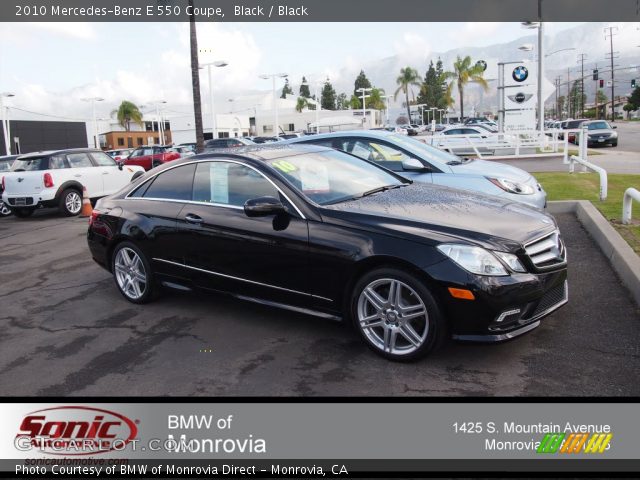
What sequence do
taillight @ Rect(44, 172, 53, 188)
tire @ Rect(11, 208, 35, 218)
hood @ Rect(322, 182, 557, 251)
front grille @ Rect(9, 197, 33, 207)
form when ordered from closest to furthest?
hood @ Rect(322, 182, 557, 251) < taillight @ Rect(44, 172, 53, 188) < front grille @ Rect(9, 197, 33, 207) < tire @ Rect(11, 208, 35, 218)

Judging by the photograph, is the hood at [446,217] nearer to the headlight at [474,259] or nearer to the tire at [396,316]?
the headlight at [474,259]

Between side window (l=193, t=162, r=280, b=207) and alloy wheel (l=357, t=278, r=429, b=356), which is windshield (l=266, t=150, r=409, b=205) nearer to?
side window (l=193, t=162, r=280, b=207)

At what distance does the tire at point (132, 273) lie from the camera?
5.70 metres

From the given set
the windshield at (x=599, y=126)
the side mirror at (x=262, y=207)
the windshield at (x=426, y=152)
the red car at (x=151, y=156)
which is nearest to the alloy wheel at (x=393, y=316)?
the side mirror at (x=262, y=207)

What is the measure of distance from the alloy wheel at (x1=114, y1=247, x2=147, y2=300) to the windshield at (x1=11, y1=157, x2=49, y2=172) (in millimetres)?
8999

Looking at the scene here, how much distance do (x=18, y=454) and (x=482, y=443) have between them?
8.30ft

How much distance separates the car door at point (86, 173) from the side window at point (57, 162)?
0.15 meters

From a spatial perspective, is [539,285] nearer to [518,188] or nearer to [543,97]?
[518,188]

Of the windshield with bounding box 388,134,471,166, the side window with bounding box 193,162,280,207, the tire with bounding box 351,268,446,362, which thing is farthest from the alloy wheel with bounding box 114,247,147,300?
the windshield with bounding box 388,134,471,166

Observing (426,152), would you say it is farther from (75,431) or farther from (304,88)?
(304,88)

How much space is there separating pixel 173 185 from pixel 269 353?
7.00ft

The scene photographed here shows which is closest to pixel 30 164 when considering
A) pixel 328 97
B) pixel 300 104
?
pixel 300 104

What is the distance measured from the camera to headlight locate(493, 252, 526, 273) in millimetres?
3902

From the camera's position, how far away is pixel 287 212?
4.60m
